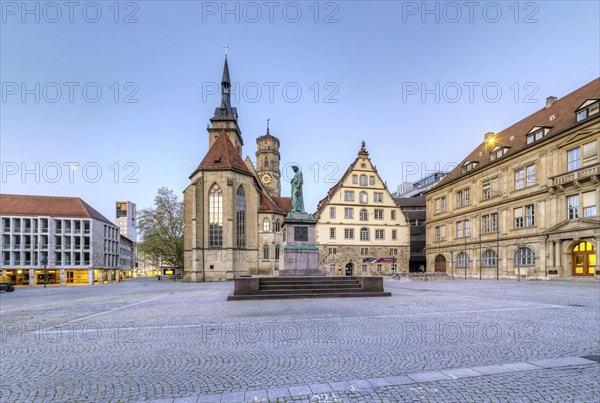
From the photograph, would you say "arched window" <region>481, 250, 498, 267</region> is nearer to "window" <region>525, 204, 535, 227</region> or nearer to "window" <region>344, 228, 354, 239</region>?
"window" <region>525, 204, 535, 227</region>

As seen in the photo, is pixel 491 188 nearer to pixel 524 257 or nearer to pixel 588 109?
pixel 524 257

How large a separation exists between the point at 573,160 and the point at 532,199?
5.07m

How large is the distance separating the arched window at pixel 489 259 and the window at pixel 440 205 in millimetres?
10301

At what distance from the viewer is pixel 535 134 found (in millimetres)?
32719

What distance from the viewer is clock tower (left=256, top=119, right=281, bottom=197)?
71.1m

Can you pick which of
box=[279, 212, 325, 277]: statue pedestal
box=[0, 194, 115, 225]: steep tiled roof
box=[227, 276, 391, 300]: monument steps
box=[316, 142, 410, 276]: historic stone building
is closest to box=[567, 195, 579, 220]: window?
box=[316, 142, 410, 276]: historic stone building

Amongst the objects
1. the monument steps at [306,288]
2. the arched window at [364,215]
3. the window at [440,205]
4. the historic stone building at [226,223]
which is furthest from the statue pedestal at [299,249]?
the window at [440,205]

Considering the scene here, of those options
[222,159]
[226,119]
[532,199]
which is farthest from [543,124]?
[226,119]

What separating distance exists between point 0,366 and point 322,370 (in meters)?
5.11

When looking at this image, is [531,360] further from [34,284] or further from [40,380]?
[34,284]

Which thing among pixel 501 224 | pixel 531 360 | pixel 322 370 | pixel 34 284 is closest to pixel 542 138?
pixel 501 224

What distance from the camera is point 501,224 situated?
119 ft

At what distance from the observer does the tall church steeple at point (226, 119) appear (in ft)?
185

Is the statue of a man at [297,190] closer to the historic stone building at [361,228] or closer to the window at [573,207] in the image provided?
the window at [573,207]
